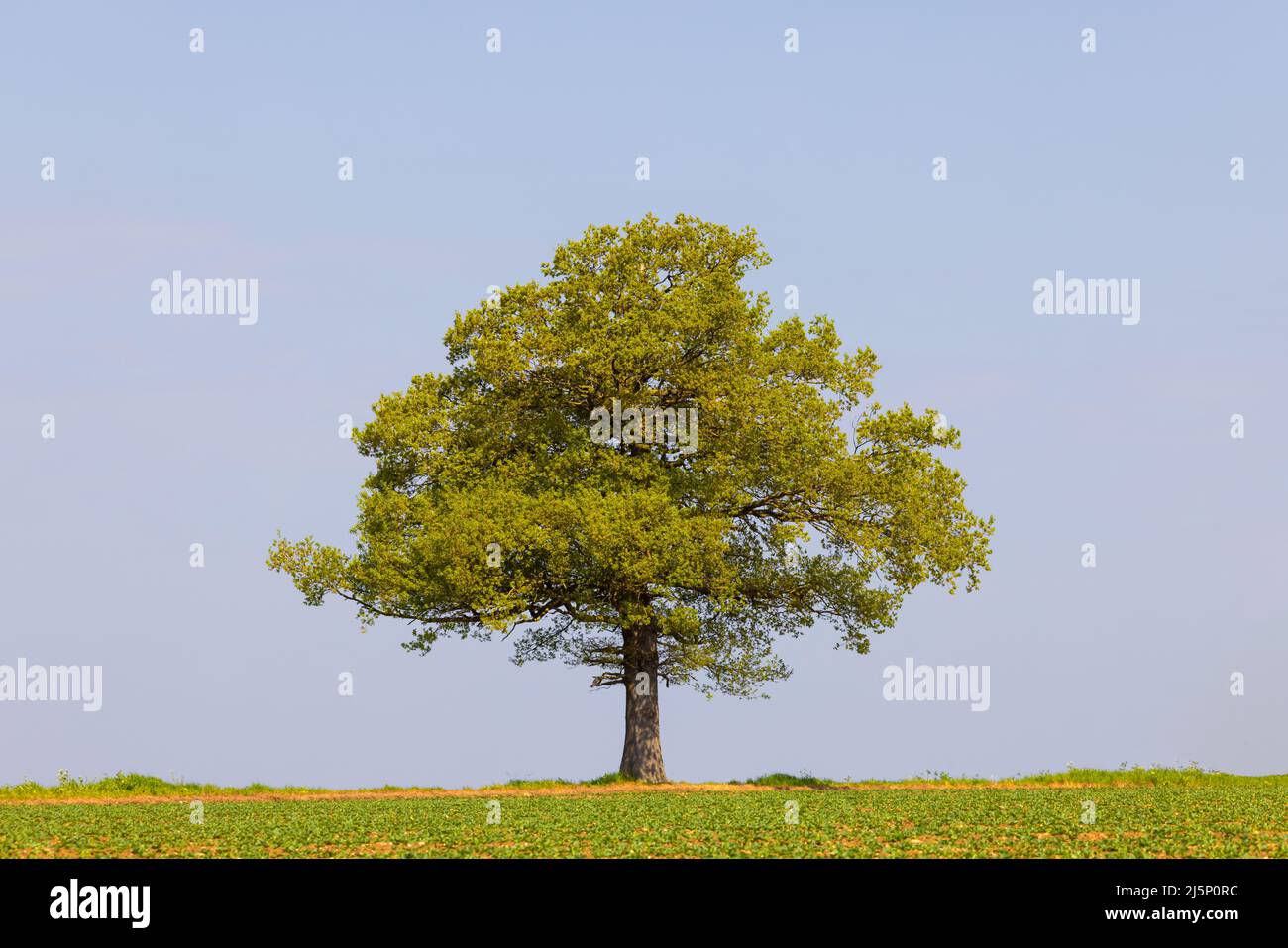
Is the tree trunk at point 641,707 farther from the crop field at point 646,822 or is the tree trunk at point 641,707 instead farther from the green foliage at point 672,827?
the green foliage at point 672,827

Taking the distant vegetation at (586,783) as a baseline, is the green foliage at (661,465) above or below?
above

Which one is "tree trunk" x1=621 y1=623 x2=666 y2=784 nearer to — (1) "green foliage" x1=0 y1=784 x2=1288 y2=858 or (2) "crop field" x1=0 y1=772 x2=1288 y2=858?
(2) "crop field" x1=0 y1=772 x2=1288 y2=858

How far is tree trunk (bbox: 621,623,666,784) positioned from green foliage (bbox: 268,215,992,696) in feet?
1.95

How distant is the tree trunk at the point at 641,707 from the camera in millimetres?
45531

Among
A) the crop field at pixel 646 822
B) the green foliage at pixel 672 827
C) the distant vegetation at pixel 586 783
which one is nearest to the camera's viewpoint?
the green foliage at pixel 672 827

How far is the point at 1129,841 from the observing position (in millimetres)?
28000

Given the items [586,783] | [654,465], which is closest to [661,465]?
[654,465]

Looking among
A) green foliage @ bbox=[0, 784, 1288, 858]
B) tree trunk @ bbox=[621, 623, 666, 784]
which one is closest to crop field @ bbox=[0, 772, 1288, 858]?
green foliage @ bbox=[0, 784, 1288, 858]

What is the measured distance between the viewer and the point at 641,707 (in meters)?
45.8

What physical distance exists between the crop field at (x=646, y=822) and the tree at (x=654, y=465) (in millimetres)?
5504

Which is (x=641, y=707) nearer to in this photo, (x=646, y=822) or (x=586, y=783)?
(x=586, y=783)

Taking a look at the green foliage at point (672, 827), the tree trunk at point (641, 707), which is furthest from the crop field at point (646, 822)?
the tree trunk at point (641, 707)
